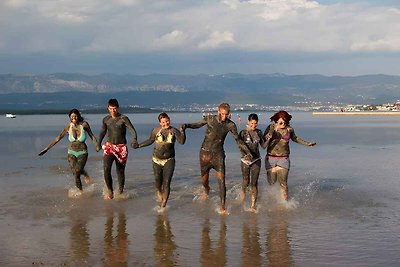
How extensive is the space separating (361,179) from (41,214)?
9.23m

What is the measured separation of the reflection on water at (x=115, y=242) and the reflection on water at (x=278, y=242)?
2032 millimetres

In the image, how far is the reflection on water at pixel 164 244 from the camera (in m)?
7.57

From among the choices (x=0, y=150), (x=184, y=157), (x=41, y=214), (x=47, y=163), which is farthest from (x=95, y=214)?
(x=0, y=150)

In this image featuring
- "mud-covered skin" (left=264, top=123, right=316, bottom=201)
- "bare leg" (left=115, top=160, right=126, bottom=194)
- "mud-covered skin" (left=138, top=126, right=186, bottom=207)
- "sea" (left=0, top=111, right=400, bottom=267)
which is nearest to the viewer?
"sea" (left=0, top=111, right=400, bottom=267)

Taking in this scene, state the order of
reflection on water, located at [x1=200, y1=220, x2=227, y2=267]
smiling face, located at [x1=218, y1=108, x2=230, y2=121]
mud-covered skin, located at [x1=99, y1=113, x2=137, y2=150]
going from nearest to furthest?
reflection on water, located at [x1=200, y1=220, x2=227, y2=267] → smiling face, located at [x1=218, y1=108, x2=230, y2=121] → mud-covered skin, located at [x1=99, y1=113, x2=137, y2=150]

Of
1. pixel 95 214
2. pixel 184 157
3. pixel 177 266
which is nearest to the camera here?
pixel 177 266

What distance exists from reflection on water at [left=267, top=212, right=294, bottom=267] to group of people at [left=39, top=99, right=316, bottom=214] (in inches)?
37.3

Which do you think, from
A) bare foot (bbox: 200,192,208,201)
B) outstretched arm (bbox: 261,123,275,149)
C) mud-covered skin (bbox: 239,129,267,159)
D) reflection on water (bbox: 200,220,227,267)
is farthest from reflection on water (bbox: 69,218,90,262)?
outstretched arm (bbox: 261,123,275,149)

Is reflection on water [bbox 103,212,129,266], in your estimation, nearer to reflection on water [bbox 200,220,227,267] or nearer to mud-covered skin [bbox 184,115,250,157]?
reflection on water [bbox 200,220,227,267]

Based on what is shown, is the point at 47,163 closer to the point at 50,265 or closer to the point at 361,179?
the point at 361,179

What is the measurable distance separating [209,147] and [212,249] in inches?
126

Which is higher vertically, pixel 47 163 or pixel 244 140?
pixel 244 140

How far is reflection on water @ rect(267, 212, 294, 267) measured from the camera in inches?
297

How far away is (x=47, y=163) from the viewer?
2047 cm
